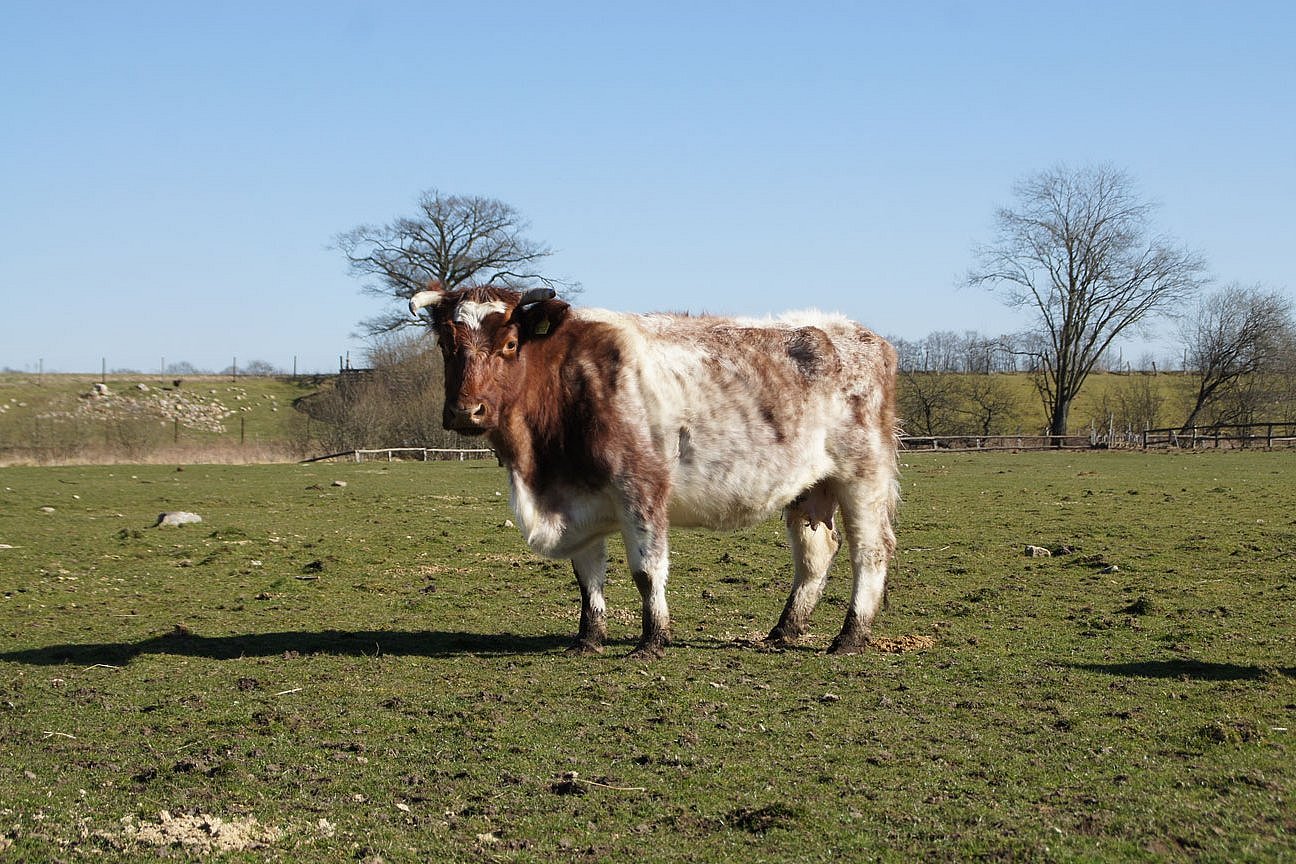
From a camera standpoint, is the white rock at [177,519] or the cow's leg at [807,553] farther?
the white rock at [177,519]

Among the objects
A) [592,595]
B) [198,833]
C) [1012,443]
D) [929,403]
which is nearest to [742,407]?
[592,595]

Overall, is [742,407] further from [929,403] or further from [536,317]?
[929,403]

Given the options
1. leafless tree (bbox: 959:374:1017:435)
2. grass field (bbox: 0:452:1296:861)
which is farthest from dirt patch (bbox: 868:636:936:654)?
leafless tree (bbox: 959:374:1017:435)

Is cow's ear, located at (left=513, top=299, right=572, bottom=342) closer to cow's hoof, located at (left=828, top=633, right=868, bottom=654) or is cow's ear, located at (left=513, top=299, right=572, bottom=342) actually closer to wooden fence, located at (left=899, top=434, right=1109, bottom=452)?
cow's hoof, located at (left=828, top=633, right=868, bottom=654)

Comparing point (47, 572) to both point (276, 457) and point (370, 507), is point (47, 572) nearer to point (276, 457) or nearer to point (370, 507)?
point (370, 507)

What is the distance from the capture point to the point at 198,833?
17.4 ft

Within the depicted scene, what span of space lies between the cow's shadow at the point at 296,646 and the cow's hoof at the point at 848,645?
227 centimetres

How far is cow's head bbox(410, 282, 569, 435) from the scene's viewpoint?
920 cm

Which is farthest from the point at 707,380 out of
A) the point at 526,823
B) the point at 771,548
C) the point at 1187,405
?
the point at 1187,405

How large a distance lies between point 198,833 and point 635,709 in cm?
315

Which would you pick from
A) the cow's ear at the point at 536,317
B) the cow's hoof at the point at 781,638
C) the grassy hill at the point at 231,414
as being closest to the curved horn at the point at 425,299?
the cow's ear at the point at 536,317

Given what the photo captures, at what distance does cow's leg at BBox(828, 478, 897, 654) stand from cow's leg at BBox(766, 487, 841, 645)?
292 millimetres

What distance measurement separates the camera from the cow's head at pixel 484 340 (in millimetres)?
9195

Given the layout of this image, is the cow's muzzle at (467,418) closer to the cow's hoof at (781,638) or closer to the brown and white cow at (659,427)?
the brown and white cow at (659,427)
